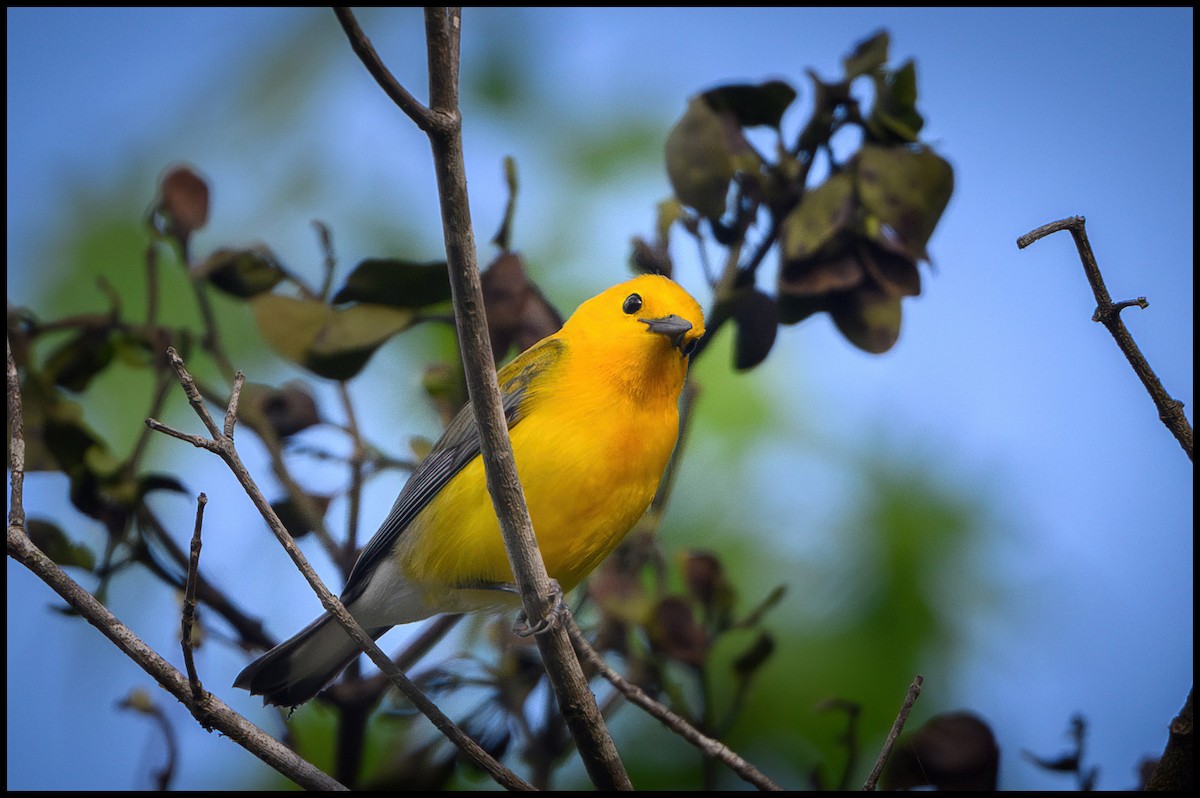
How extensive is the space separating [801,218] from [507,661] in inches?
63.6

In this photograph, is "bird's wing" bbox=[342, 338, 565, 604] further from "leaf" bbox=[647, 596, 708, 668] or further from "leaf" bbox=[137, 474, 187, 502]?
"leaf" bbox=[647, 596, 708, 668]

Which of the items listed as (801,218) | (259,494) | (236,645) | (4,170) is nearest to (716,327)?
(801,218)

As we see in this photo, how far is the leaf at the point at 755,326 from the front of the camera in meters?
3.16

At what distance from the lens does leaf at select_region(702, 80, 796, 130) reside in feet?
10.9

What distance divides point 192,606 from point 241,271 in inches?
51.4

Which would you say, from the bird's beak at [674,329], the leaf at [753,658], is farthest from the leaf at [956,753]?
the bird's beak at [674,329]

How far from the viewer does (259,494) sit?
2352mm

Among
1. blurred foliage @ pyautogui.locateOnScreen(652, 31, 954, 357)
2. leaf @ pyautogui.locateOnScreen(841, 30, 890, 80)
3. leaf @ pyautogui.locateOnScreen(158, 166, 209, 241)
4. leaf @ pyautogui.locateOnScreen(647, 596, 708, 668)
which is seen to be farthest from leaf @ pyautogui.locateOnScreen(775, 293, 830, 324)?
leaf @ pyautogui.locateOnScreen(158, 166, 209, 241)

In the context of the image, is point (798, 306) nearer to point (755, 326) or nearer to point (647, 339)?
point (755, 326)

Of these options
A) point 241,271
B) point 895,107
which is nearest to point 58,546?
point 241,271

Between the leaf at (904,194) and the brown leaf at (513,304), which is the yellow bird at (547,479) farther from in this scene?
the leaf at (904,194)

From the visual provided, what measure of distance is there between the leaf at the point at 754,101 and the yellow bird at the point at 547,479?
0.56m

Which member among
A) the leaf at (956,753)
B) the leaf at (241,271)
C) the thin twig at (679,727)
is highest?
the leaf at (241,271)

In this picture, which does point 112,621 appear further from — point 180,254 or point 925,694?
point 925,694
